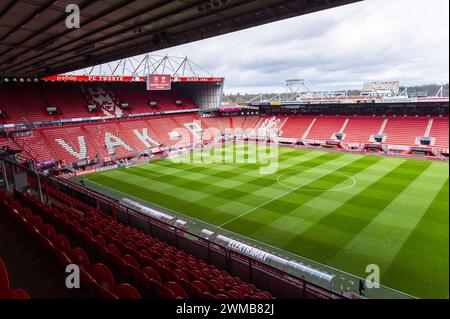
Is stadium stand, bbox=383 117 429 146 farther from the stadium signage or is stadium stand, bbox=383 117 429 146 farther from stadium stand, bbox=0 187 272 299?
stadium stand, bbox=0 187 272 299

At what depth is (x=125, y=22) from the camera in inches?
459

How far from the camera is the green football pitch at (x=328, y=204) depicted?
12.1 meters

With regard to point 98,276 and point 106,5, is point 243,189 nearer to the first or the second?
point 106,5

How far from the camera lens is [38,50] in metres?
15.8

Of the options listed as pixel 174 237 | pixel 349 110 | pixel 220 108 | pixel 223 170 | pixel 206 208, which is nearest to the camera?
pixel 174 237

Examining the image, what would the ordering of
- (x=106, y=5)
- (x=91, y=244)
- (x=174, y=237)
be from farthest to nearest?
(x=174, y=237) < (x=106, y=5) < (x=91, y=244)

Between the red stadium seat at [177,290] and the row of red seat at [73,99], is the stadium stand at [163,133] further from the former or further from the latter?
the red stadium seat at [177,290]

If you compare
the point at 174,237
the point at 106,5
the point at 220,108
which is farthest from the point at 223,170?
the point at 220,108

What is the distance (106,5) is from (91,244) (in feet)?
26.1

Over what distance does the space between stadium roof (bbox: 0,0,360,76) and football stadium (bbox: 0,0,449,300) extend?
84 mm

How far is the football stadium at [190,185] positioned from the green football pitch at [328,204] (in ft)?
0.36

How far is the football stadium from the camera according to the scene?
663 centimetres

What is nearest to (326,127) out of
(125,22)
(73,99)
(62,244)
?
(125,22)
